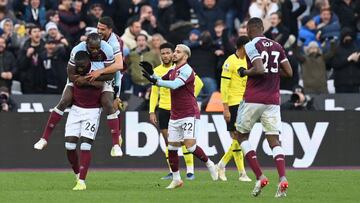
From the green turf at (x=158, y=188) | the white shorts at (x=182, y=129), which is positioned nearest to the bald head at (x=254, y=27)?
the green turf at (x=158, y=188)

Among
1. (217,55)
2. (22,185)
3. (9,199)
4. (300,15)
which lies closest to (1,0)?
(217,55)

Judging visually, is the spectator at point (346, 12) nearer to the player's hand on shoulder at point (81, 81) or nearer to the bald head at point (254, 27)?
the player's hand on shoulder at point (81, 81)

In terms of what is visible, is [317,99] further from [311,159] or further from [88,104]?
[88,104]

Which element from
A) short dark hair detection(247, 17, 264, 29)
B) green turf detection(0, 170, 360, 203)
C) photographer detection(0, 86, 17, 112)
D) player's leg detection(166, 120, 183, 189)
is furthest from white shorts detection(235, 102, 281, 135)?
photographer detection(0, 86, 17, 112)

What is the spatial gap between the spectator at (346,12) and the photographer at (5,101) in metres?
8.45

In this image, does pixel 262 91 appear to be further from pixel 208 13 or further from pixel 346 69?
pixel 208 13

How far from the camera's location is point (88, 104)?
58.7 ft

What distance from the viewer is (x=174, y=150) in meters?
18.7

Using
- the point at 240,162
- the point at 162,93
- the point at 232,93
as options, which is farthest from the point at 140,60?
the point at 240,162

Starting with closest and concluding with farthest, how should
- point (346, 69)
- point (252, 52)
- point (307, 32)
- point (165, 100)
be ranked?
point (252, 52)
point (165, 100)
point (346, 69)
point (307, 32)

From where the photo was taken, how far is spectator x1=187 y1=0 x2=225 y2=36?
2859 centimetres

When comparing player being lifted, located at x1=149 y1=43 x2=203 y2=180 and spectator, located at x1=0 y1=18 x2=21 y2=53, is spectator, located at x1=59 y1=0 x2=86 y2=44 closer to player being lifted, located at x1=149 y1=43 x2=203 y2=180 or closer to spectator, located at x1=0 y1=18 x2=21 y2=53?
spectator, located at x1=0 y1=18 x2=21 y2=53

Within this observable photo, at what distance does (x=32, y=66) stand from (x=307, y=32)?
6868 millimetres

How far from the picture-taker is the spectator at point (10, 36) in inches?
1075
